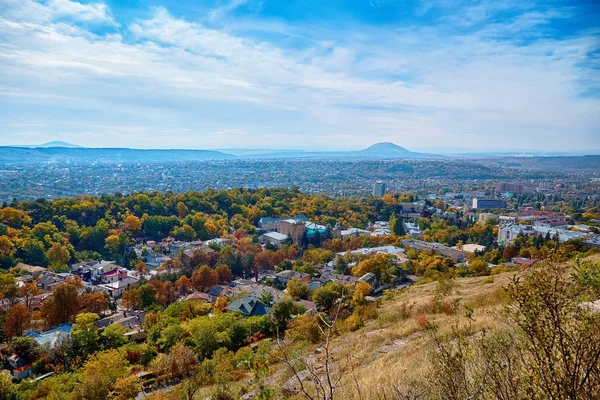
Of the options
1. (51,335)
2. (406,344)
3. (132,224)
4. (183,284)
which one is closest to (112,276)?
(183,284)

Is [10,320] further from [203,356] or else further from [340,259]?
[340,259]

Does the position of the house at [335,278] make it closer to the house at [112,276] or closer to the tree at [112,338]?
the tree at [112,338]

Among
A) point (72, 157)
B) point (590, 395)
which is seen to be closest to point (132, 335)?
point (590, 395)

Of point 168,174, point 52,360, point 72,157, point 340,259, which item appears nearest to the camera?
point 52,360

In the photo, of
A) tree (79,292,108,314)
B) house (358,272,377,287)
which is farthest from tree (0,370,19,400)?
house (358,272,377,287)

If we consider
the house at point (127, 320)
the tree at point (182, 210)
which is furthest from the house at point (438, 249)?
the tree at point (182, 210)

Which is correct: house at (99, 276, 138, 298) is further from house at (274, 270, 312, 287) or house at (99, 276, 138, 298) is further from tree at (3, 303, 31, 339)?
house at (274, 270, 312, 287)
